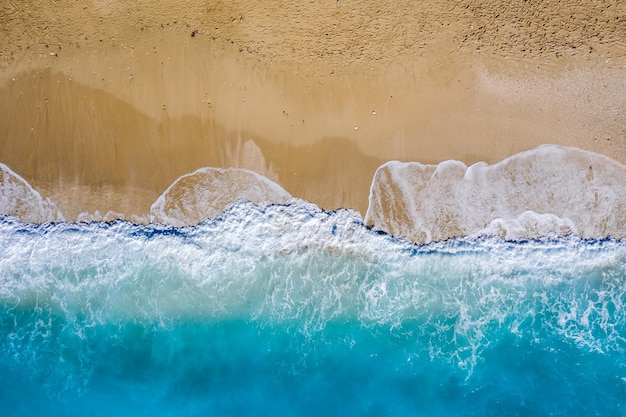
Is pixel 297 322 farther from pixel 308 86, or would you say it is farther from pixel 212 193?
pixel 308 86

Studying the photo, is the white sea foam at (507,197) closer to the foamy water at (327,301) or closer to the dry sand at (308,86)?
the foamy water at (327,301)

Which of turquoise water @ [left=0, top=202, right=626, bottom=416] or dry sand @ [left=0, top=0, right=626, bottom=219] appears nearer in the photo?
dry sand @ [left=0, top=0, right=626, bottom=219]

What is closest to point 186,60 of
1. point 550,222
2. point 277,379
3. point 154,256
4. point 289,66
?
point 289,66

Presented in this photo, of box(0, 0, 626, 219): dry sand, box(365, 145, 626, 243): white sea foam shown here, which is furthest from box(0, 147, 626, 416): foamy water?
box(0, 0, 626, 219): dry sand

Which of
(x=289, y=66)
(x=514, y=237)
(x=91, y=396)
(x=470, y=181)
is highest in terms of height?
(x=289, y=66)

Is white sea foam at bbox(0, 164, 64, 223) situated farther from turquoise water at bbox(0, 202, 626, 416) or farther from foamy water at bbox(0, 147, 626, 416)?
turquoise water at bbox(0, 202, 626, 416)

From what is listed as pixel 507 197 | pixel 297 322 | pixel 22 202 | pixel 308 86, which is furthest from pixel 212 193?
pixel 507 197

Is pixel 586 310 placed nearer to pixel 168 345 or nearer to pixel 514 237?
pixel 514 237
